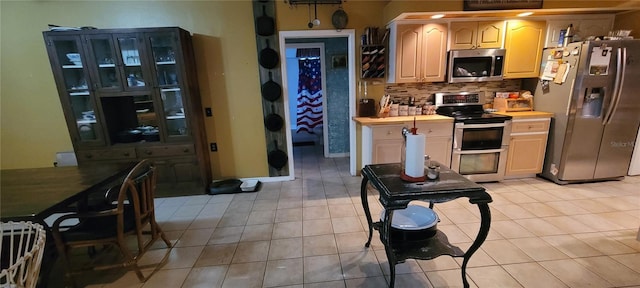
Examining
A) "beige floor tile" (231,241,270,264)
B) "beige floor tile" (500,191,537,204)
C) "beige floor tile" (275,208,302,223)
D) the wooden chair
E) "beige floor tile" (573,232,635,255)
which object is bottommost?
"beige floor tile" (231,241,270,264)

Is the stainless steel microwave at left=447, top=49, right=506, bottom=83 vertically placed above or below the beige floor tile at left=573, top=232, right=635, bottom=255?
above

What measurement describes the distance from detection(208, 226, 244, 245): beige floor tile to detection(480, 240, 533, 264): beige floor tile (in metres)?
2.14

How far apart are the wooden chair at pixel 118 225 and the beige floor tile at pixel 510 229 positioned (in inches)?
116

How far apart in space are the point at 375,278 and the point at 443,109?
2.58 metres

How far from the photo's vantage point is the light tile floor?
1875 mm

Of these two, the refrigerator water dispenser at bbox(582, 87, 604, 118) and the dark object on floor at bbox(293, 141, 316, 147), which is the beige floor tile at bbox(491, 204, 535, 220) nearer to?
the refrigerator water dispenser at bbox(582, 87, 604, 118)

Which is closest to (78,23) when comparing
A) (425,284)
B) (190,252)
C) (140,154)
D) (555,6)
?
(140,154)

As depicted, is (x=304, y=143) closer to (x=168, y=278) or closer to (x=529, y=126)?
(x=529, y=126)

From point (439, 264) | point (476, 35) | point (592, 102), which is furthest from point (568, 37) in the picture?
point (439, 264)

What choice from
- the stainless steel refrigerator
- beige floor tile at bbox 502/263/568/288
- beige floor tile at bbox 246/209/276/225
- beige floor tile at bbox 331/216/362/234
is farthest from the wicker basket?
the stainless steel refrigerator

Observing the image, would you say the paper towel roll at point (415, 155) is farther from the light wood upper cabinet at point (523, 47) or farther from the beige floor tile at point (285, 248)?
the light wood upper cabinet at point (523, 47)

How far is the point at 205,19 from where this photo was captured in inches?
127

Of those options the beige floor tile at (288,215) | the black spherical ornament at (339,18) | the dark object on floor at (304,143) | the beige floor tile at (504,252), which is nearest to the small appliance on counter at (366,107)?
the black spherical ornament at (339,18)

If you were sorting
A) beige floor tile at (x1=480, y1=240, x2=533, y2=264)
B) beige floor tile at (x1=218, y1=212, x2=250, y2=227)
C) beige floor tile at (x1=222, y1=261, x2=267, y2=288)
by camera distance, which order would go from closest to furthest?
beige floor tile at (x1=222, y1=261, x2=267, y2=288)
beige floor tile at (x1=480, y1=240, x2=533, y2=264)
beige floor tile at (x1=218, y1=212, x2=250, y2=227)
